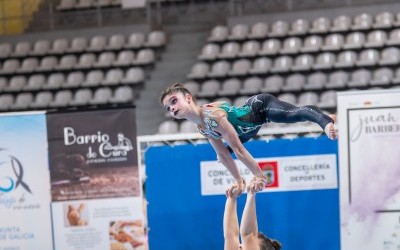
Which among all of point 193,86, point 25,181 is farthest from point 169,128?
point 25,181

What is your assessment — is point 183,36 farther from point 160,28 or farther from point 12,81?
point 12,81

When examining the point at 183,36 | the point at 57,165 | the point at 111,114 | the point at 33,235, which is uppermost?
the point at 183,36

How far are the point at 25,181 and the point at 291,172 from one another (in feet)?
8.56

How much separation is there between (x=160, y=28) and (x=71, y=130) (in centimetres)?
760

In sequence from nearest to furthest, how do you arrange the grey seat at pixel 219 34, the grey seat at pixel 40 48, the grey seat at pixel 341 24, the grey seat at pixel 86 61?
1. the grey seat at pixel 341 24
2. the grey seat at pixel 219 34
3. the grey seat at pixel 86 61
4. the grey seat at pixel 40 48

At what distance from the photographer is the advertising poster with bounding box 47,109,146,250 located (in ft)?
22.1

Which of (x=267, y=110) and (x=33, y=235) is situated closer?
(x=267, y=110)

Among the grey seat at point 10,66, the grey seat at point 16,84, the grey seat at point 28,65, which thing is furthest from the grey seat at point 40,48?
the grey seat at point 16,84

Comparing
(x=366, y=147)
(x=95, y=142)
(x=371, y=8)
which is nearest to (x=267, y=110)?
(x=366, y=147)

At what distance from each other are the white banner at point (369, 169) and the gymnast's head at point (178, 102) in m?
2.34

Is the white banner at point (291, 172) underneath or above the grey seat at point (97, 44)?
underneath

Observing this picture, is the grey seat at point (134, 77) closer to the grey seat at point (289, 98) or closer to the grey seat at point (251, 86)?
the grey seat at point (251, 86)

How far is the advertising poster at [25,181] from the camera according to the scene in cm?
675

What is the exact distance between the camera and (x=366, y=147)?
6480 millimetres
